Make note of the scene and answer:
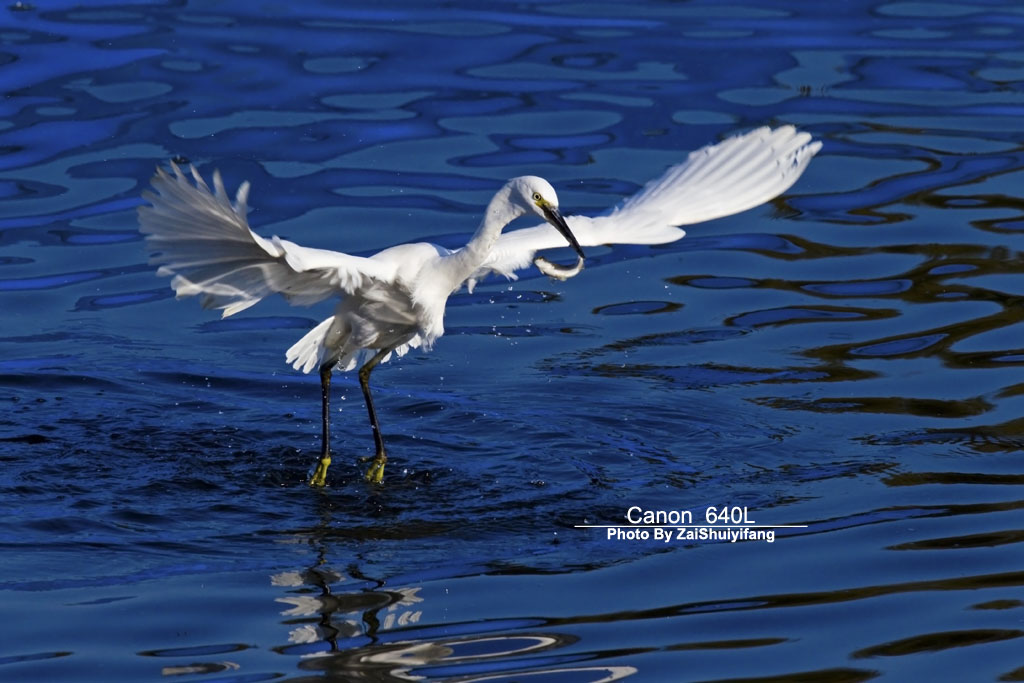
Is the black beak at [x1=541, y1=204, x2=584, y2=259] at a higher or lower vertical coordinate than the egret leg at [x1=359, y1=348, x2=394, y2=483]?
higher

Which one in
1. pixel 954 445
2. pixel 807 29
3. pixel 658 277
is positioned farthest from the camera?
pixel 807 29

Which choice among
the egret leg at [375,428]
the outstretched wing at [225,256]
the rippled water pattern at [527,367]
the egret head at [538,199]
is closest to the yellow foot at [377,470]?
the egret leg at [375,428]

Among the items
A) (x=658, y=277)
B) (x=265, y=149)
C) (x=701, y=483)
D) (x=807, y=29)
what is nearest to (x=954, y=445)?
(x=701, y=483)

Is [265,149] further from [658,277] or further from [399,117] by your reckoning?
[658,277]

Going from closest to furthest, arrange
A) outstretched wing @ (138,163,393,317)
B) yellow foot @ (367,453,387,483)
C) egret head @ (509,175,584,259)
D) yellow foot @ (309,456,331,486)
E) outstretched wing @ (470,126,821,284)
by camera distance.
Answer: outstretched wing @ (138,163,393,317), egret head @ (509,175,584,259), yellow foot @ (309,456,331,486), yellow foot @ (367,453,387,483), outstretched wing @ (470,126,821,284)

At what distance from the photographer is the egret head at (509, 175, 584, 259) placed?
300 inches

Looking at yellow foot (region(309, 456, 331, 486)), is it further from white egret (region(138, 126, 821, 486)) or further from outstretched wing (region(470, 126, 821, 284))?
outstretched wing (region(470, 126, 821, 284))

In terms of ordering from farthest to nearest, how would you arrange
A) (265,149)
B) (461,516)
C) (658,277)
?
(265,149) < (658,277) < (461,516)

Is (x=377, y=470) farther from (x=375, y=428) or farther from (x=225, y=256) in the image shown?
(x=225, y=256)

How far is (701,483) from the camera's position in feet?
26.0

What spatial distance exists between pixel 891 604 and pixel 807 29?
35.6 feet

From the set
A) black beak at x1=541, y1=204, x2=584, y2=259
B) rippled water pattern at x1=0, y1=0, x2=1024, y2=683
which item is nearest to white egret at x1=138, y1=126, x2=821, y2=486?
black beak at x1=541, y1=204, x2=584, y2=259

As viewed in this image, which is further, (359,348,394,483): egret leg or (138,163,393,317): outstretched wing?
(359,348,394,483): egret leg

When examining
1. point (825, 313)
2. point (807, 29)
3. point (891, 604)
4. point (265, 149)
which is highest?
point (807, 29)
